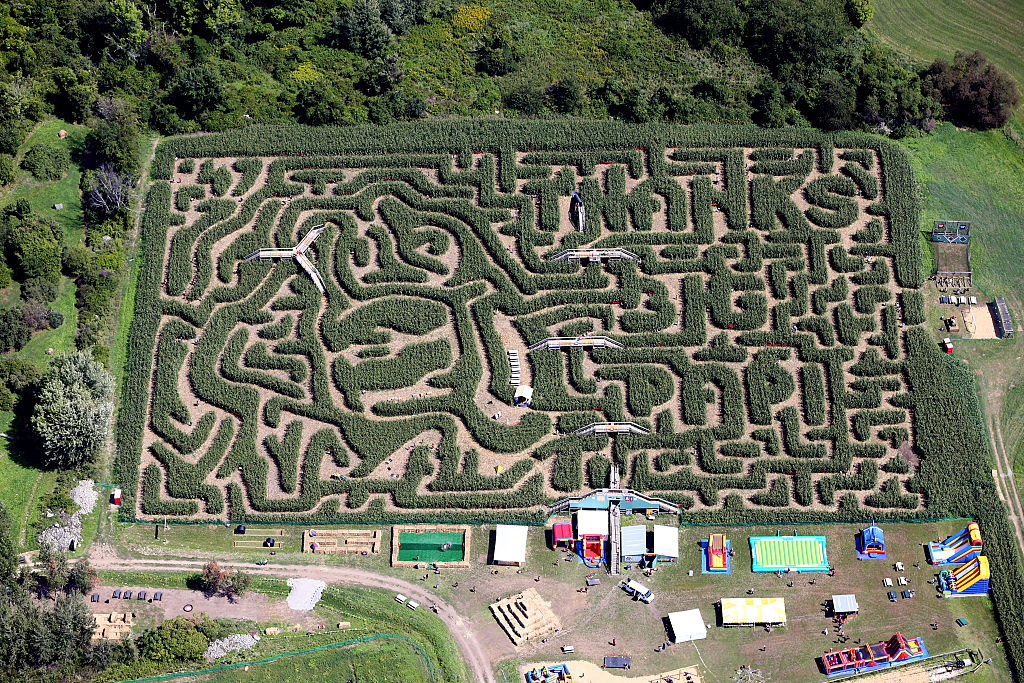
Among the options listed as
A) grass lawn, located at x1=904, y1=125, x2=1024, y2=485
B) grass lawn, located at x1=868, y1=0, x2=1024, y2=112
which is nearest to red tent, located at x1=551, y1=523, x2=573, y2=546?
grass lawn, located at x1=904, y1=125, x2=1024, y2=485

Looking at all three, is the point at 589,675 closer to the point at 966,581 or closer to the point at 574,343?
the point at 574,343

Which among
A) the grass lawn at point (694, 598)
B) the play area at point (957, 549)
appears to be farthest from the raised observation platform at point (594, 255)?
the play area at point (957, 549)

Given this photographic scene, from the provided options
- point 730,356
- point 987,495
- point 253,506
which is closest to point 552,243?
point 730,356

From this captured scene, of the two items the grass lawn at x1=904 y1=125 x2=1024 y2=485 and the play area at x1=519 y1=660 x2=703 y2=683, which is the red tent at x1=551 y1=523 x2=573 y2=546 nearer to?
the play area at x1=519 y1=660 x2=703 y2=683

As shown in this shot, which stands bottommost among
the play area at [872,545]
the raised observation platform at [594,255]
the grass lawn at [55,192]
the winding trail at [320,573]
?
the winding trail at [320,573]

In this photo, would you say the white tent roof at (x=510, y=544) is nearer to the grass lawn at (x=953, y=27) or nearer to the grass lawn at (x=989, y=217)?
the grass lawn at (x=989, y=217)

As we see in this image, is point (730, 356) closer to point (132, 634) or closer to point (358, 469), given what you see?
point (358, 469)
